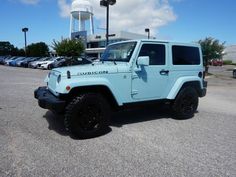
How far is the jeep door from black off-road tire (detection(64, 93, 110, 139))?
33.0 inches

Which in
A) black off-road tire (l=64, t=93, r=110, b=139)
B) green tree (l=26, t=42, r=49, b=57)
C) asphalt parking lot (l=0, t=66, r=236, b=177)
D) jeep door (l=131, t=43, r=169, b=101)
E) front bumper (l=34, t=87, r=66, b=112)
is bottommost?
asphalt parking lot (l=0, t=66, r=236, b=177)

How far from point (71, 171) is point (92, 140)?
1.29 m

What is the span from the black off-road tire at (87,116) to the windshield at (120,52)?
1150 millimetres

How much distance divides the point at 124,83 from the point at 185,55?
2161mm

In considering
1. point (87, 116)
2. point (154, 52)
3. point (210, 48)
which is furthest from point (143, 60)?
point (210, 48)

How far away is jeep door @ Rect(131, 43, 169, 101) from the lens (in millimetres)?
5297

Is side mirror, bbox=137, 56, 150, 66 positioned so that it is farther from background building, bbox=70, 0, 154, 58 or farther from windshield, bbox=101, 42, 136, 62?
background building, bbox=70, 0, 154, 58

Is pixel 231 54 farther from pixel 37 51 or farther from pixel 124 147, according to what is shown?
pixel 124 147

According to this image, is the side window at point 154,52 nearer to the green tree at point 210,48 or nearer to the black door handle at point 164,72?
the black door handle at point 164,72

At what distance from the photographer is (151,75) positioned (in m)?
5.53

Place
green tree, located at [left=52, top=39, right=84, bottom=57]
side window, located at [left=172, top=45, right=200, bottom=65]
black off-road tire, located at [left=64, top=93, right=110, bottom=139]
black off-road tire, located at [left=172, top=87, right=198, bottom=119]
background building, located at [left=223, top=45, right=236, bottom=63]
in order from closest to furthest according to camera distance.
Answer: black off-road tire, located at [left=64, top=93, right=110, bottom=139]
side window, located at [left=172, top=45, right=200, bottom=65]
black off-road tire, located at [left=172, top=87, right=198, bottom=119]
green tree, located at [left=52, top=39, right=84, bottom=57]
background building, located at [left=223, top=45, right=236, bottom=63]

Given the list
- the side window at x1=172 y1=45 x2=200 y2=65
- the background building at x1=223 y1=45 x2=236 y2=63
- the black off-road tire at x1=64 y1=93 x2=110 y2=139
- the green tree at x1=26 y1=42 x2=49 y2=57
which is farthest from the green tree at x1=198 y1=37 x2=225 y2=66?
the background building at x1=223 y1=45 x2=236 y2=63

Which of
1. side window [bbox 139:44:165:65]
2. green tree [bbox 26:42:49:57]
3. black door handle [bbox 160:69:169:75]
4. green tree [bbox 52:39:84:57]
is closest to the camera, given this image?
side window [bbox 139:44:165:65]

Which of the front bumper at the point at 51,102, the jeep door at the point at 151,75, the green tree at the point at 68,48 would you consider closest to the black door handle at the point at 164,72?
the jeep door at the point at 151,75
